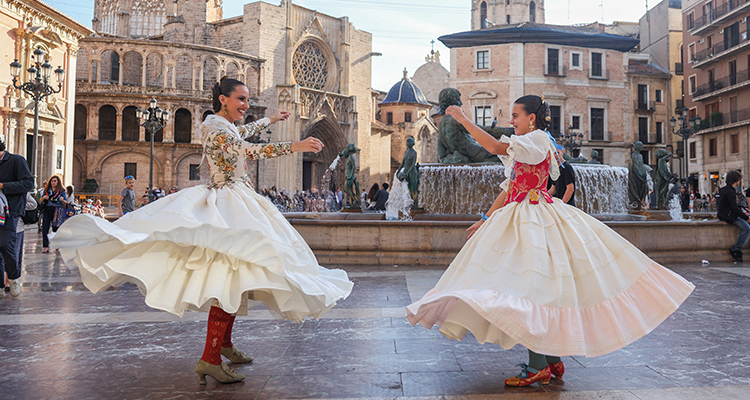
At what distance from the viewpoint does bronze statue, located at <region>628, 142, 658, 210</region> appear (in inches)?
543

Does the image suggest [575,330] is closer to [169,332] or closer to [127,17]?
[169,332]

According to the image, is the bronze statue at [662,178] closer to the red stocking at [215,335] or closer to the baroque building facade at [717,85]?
the red stocking at [215,335]

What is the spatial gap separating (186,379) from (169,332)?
4.28 feet

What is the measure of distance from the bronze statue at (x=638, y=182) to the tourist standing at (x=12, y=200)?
41.5ft

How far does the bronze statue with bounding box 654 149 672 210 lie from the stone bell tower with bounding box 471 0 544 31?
4803cm

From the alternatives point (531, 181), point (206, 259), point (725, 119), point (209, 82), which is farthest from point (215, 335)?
point (725, 119)

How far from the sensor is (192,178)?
122 feet

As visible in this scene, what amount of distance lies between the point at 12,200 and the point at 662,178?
14.6 metres

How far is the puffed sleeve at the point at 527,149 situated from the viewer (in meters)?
3.17

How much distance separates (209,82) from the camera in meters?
40.7

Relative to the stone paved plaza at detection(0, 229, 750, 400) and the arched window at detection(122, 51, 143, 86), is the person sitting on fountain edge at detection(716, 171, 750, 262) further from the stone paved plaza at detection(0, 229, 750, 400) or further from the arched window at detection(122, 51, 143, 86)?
the arched window at detection(122, 51, 143, 86)

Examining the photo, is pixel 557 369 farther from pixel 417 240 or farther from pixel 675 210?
pixel 675 210

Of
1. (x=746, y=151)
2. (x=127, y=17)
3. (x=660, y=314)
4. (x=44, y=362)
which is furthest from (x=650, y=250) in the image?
(x=127, y=17)

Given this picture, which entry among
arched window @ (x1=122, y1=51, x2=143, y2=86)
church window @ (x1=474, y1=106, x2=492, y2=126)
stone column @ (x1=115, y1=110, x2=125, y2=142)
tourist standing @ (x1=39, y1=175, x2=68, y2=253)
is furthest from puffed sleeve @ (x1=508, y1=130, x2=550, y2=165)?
arched window @ (x1=122, y1=51, x2=143, y2=86)
